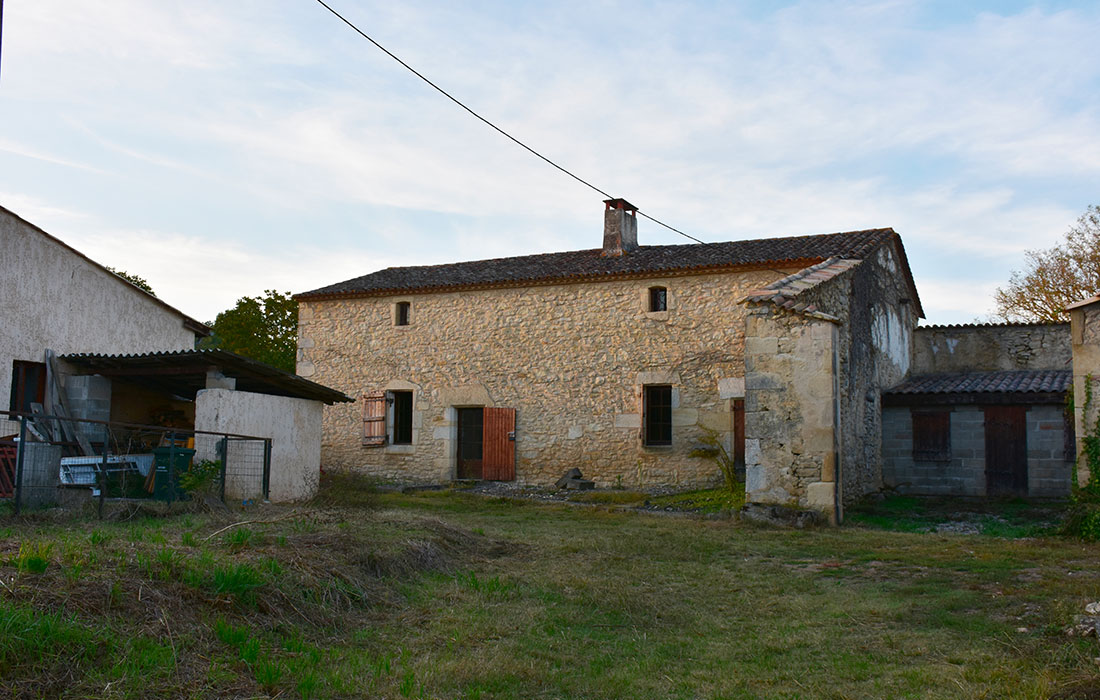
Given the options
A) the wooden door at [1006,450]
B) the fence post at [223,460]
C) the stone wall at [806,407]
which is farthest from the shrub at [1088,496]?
the fence post at [223,460]

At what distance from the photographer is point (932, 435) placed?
15.2 meters

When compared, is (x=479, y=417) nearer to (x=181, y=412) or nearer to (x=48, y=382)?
(x=181, y=412)

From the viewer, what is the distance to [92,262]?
12641 millimetres

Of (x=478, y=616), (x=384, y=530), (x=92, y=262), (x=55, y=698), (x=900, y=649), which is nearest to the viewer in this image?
(x=55, y=698)

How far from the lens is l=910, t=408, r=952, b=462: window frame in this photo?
15047 mm

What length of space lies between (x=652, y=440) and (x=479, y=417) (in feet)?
12.5

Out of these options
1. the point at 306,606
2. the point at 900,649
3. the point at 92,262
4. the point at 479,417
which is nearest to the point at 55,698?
the point at 306,606

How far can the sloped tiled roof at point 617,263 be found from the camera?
1564cm

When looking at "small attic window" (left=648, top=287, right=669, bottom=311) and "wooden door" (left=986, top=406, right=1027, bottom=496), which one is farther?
"small attic window" (left=648, top=287, right=669, bottom=311)

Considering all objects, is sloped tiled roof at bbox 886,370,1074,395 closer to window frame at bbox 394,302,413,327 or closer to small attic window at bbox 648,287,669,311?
small attic window at bbox 648,287,669,311

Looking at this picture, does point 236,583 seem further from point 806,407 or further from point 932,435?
point 932,435

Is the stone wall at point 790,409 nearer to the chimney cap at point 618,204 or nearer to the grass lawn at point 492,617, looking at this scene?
the grass lawn at point 492,617

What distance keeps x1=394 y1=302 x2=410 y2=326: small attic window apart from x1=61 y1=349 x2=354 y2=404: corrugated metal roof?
5286mm

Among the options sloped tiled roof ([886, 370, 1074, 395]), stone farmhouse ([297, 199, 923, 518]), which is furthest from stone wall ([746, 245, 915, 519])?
sloped tiled roof ([886, 370, 1074, 395])
